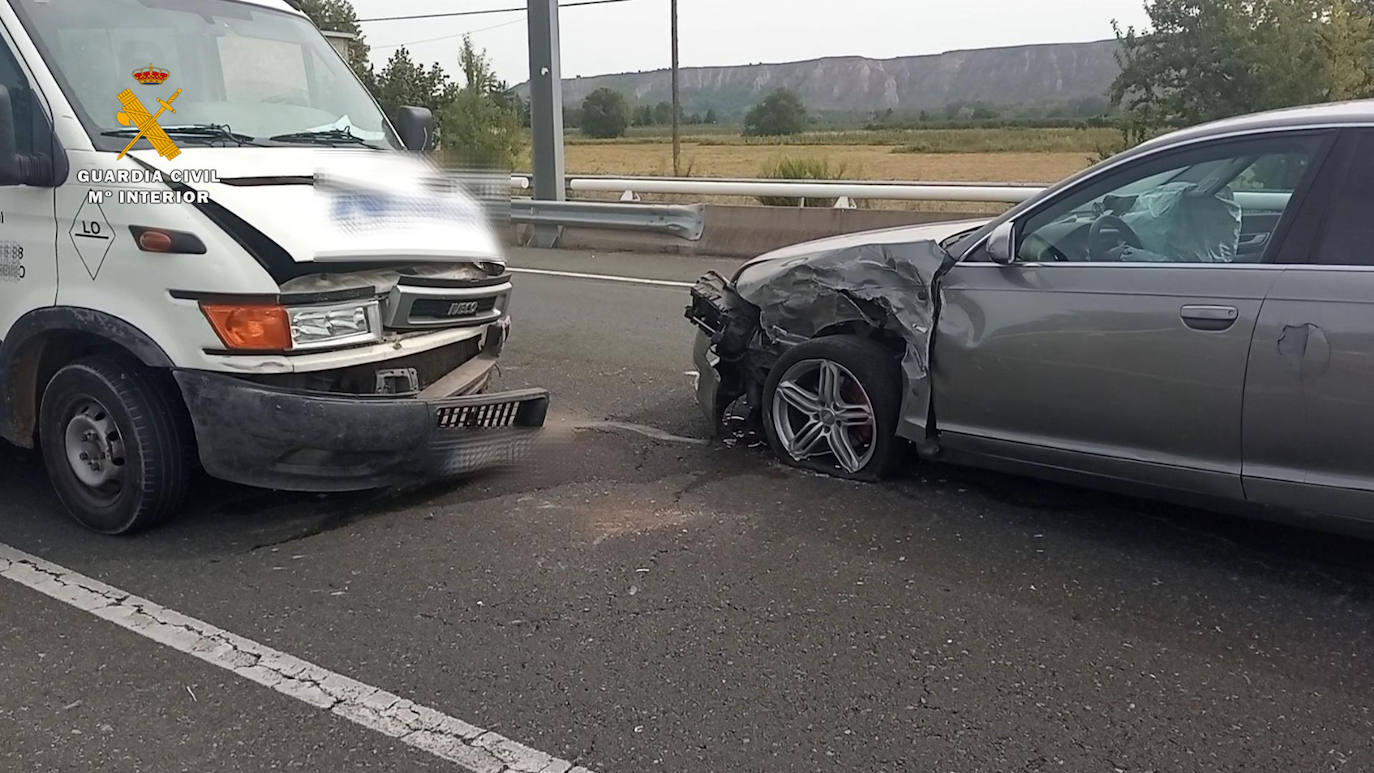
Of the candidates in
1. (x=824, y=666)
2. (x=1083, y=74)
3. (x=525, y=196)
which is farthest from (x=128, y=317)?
(x=1083, y=74)

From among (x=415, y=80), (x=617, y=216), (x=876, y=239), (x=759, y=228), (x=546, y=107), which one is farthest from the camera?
(x=415, y=80)

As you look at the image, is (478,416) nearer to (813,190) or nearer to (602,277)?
(602,277)

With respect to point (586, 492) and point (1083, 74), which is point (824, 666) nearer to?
point (586, 492)

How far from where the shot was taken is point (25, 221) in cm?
456

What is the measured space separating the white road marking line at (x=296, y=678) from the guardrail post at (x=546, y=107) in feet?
38.6

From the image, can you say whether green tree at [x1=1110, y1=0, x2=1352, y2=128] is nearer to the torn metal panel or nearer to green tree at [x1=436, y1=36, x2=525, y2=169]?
green tree at [x1=436, y1=36, x2=525, y2=169]

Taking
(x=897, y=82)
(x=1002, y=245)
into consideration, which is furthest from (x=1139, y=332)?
(x=897, y=82)

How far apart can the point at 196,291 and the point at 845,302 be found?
2674 mm

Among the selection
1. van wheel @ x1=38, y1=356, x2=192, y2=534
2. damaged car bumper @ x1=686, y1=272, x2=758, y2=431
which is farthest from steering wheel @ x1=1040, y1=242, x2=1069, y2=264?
van wheel @ x1=38, y1=356, x2=192, y2=534

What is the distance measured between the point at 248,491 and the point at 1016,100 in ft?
213

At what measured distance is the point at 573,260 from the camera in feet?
46.0

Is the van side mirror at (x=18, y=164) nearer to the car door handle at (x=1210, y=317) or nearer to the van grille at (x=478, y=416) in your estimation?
the van grille at (x=478, y=416)

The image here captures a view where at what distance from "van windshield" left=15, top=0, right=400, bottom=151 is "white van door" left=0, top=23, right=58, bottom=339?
142mm

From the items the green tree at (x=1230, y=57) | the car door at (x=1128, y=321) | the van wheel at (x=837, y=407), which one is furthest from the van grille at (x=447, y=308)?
the green tree at (x=1230, y=57)
